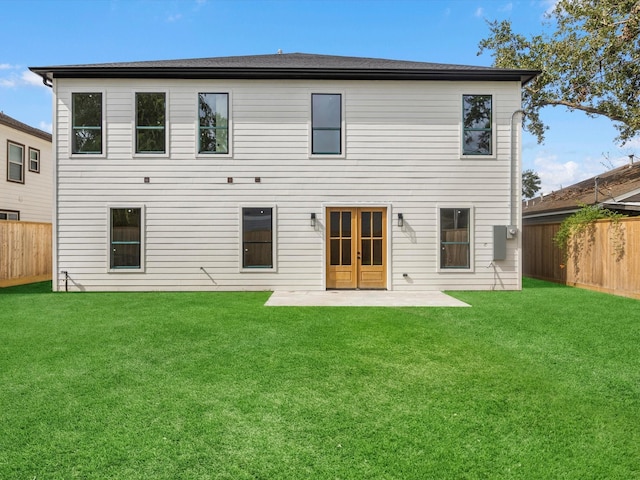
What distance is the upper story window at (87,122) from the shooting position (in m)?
9.41

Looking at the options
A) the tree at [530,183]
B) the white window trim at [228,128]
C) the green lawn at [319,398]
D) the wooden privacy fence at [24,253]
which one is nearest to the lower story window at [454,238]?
the green lawn at [319,398]

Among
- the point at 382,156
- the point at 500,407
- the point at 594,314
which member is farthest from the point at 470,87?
the point at 500,407

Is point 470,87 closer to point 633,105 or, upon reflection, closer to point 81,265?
point 633,105

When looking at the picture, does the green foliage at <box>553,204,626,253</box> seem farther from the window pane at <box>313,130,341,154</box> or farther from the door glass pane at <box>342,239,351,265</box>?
the window pane at <box>313,130,341,154</box>

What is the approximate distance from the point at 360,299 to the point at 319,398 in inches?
199

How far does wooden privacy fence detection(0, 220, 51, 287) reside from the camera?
10.2m

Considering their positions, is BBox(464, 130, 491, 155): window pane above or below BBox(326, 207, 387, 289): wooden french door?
above

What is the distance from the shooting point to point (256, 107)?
939cm

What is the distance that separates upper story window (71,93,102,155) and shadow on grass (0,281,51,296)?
353 centimetres

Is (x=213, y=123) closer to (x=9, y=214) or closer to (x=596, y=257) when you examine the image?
(x=9, y=214)

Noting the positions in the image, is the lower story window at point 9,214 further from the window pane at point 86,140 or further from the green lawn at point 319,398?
the green lawn at point 319,398

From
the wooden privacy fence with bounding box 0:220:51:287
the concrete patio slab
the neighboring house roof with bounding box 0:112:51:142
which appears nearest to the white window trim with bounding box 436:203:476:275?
the concrete patio slab

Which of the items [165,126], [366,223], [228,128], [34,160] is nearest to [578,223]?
[366,223]

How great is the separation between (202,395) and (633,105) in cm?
1610
